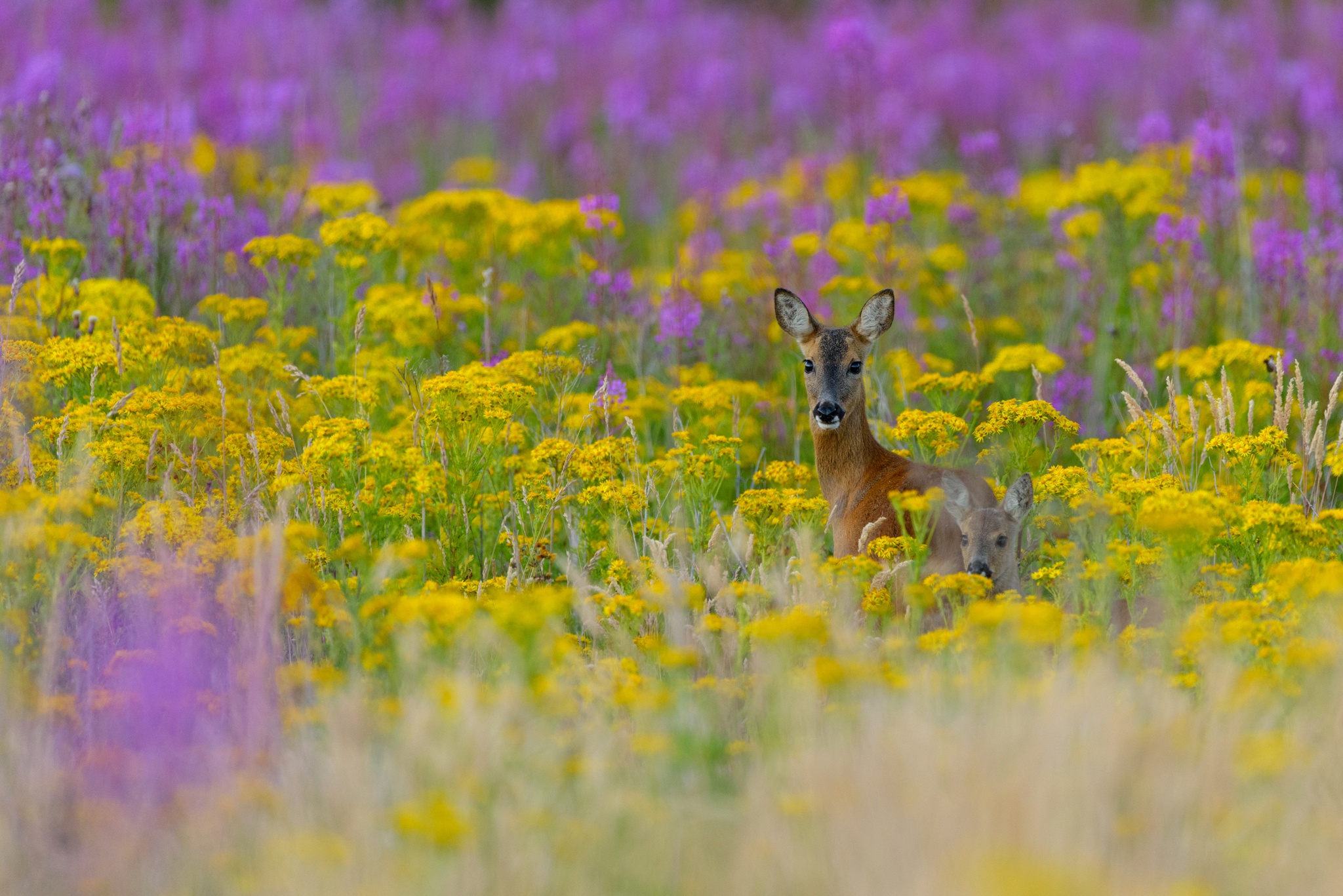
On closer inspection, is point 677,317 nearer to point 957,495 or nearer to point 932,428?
point 932,428

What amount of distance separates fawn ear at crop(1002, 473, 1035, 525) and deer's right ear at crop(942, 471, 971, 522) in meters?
0.13

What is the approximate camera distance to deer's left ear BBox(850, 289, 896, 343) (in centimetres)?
564

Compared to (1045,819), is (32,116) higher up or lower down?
higher up

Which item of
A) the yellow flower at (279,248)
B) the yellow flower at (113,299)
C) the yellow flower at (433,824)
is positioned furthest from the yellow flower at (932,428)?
the yellow flower at (113,299)

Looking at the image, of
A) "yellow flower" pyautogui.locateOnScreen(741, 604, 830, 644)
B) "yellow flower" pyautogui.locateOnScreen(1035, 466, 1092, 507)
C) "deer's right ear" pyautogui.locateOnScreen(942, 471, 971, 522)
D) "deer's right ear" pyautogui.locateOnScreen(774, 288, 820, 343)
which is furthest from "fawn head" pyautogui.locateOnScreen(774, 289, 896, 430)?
"yellow flower" pyautogui.locateOnScreen(741, 604, 830, 644)

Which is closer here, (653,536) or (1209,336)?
(653,536)

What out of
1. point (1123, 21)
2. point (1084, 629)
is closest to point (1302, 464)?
point (1084, 629)

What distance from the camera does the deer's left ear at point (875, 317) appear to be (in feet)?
18.5

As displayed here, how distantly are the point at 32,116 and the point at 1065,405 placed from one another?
18.7 feet

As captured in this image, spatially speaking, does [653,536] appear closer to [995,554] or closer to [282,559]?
[995,554]

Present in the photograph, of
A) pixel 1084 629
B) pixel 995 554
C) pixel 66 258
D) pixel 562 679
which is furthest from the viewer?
pixel 66 258

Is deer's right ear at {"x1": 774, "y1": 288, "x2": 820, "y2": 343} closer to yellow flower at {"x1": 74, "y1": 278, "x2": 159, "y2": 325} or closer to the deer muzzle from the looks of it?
the deer muzzle

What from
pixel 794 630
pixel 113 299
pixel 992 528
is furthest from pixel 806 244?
pixel 794 630

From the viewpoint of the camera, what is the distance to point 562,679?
11.7 feet
